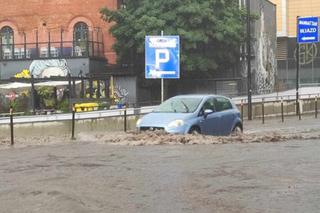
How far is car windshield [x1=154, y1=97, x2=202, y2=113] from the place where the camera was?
16312 millimetres

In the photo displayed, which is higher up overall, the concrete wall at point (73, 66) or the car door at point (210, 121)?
the concrete wall at point (73, 66)

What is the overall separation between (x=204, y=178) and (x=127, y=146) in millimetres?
5623

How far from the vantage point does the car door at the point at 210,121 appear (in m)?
16.3

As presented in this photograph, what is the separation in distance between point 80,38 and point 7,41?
585cm

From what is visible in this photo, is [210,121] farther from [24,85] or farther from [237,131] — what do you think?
[24,85]

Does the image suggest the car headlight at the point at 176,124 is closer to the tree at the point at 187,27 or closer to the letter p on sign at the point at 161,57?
the letter p on sign at the point at 161,57

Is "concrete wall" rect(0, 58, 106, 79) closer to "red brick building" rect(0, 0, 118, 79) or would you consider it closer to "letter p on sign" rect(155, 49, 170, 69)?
"red brick building" rect(0, 0, 118, 79)

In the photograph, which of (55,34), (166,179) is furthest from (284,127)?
(55,34)

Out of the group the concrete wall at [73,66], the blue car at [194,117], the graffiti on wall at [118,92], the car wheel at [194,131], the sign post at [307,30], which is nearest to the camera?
the blue car at [194,117]

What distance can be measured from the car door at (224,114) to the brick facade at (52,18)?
25.2 metres

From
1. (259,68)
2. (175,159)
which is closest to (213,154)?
(175,159)

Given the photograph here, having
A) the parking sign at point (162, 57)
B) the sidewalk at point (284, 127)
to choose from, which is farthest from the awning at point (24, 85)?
the parking sign at point (162, 57)

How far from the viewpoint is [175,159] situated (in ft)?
39.3

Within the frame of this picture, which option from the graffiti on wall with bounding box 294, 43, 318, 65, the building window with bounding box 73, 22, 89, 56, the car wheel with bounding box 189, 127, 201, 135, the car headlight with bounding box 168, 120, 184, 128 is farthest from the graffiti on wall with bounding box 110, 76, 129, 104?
the graffiti on wall with bounding box 294, 43, 318, 65
